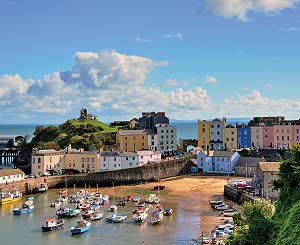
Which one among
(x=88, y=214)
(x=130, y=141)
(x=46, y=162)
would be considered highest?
(x=130, y=141)

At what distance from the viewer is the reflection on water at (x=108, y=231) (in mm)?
34062

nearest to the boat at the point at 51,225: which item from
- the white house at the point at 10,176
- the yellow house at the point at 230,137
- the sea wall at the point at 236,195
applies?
the sea wall at the point at 236,195

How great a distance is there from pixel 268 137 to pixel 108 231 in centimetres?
4498

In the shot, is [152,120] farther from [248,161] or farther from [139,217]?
[139,217]

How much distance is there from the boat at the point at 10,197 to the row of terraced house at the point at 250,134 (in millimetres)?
35710

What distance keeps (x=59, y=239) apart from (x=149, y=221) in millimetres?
8162

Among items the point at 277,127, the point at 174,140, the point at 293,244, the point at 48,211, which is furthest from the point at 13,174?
the point at 293,244

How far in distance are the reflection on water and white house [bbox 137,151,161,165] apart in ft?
72.7

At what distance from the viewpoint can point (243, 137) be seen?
251 ft

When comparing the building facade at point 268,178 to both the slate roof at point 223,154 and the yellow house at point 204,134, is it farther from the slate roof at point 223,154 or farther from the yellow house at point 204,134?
the yellow house at point 204,134

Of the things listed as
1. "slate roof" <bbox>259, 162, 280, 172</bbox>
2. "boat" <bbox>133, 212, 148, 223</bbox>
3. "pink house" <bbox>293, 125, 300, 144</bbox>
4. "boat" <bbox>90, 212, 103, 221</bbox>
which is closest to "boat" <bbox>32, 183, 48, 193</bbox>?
"boat" <bbox>90, 212, 103, 221</bbox>

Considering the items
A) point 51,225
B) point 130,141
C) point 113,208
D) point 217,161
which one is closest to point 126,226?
point 51,225

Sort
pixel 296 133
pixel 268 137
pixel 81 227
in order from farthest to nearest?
pixel 268 137 → pixel 296 133 → pixel 81 227

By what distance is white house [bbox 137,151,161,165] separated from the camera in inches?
2611
